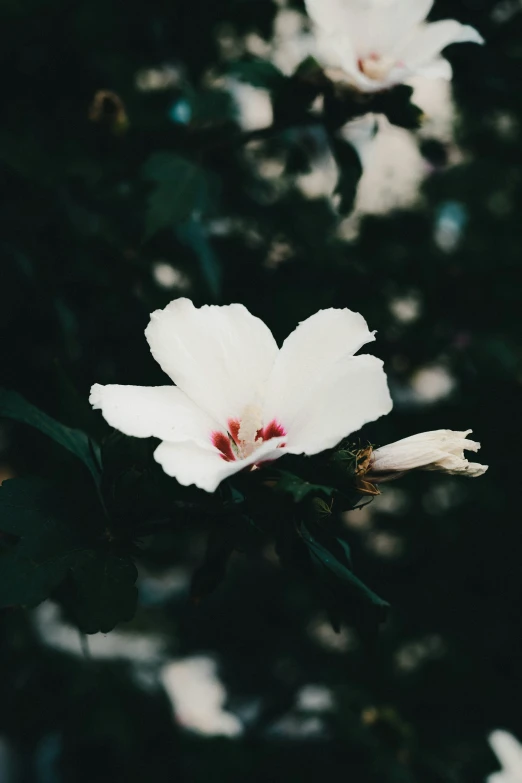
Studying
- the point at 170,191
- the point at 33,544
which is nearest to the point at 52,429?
the point at 33,544

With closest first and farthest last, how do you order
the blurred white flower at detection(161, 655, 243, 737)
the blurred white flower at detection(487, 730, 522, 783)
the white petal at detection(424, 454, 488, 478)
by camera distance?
the white petal at detection(424, 454, 488, 478) < the blurred white flower at detection(487, 730, 522, 783) < the blurred white flower at detection(161, 655, 243, 737)

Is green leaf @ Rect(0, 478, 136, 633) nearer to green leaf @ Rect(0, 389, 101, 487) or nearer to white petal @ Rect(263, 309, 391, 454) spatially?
green leaf @ Rect(0, 389, 101, 487)

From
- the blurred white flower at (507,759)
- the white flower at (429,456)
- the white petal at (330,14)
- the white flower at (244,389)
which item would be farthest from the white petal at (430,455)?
the blurred white flower at (507,759)

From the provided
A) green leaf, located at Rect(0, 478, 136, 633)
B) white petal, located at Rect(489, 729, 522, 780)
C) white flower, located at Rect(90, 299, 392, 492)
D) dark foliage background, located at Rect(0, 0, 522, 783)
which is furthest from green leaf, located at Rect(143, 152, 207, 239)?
white petal, located at Rect(489, 729, 522, 780)

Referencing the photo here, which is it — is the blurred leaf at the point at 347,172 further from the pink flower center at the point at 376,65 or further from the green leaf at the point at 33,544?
the green leaf at the point at 33,544

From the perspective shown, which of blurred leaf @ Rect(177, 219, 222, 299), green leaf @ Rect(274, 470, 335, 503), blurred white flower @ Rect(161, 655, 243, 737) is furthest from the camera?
blurred white flower @ Rect(161, 655, 243, 737)

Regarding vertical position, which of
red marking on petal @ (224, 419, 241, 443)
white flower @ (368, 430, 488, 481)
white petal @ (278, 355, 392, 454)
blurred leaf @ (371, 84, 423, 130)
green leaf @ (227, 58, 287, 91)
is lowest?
white flower @ (368, 430, 488, 481)

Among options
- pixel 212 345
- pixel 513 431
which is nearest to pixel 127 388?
pixel 212 345
